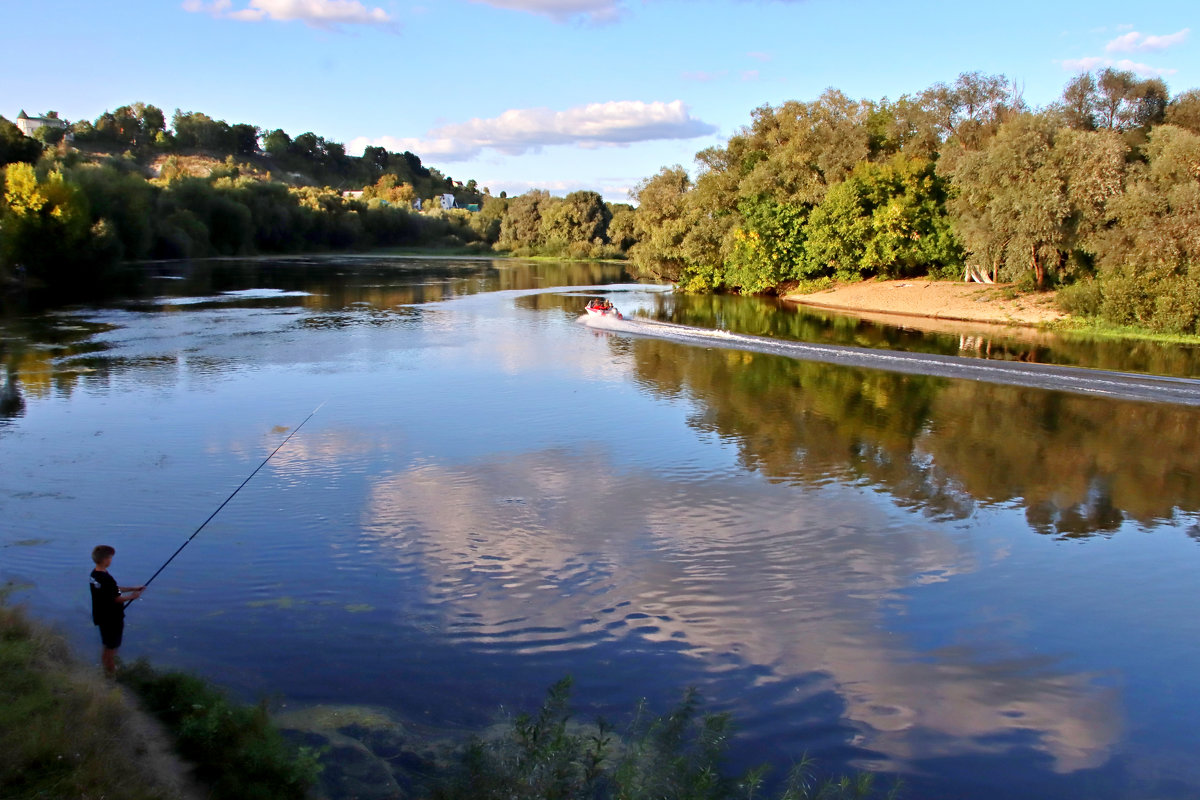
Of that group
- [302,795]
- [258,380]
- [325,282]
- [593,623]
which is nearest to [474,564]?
[593,623]

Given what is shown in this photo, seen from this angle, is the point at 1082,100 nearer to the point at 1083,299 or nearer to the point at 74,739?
the point at 1083,299

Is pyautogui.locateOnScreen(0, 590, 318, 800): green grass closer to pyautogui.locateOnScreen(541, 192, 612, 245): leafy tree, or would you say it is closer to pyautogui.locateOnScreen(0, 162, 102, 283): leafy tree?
pyautogui.locateOnScreen(0, 162, 102, 283): leafy tree

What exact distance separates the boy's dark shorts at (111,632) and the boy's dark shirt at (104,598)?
1.4 inches

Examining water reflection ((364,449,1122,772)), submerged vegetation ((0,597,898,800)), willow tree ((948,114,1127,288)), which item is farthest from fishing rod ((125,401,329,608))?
willow tree ((948,114,1127,288))

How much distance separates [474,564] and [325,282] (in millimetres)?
59083

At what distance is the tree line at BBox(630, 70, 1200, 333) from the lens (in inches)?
1352

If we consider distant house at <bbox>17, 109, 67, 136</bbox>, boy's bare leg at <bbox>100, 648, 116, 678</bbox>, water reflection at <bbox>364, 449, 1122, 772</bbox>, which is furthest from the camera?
distant house at <bbox>17, 109, 67, 136</bbox>

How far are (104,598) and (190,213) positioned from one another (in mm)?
93166

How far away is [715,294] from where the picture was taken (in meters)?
59.8

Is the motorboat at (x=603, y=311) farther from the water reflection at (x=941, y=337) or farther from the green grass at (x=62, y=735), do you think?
the green grass at (x=62, y=735)

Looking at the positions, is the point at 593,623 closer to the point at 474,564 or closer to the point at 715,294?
the point at 474,564

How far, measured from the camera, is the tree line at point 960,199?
34.3 meters

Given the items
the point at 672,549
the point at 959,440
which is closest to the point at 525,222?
the point at 959,440

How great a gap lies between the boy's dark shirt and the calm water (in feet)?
1.88
